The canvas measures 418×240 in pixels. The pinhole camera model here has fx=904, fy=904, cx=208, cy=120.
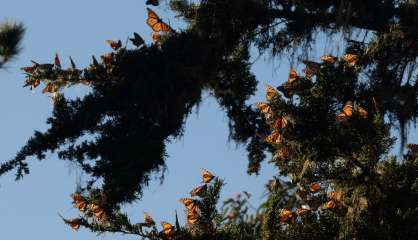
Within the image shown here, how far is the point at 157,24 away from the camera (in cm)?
873

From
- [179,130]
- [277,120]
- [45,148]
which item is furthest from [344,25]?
[45,148]

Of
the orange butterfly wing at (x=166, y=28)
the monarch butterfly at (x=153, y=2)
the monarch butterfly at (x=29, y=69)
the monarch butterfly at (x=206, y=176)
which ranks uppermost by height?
the monarch butterfly at (x=153, y=2)

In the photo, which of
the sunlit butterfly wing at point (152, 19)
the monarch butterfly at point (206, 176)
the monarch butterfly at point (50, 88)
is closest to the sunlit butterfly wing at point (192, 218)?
the monarch butterfly at point (206, 176)

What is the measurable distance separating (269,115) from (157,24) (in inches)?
103

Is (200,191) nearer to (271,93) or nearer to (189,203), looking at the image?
(189,203)

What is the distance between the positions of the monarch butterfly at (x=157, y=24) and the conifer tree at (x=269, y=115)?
1 centimetres

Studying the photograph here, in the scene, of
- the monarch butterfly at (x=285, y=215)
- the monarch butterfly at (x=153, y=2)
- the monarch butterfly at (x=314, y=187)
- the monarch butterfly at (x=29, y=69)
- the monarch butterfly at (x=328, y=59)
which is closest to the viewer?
the monarch butterfly at (x=285, y=215)

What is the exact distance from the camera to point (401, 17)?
7.85m

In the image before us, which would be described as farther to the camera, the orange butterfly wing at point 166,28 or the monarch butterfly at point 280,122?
the orange butterfly wing at point 166,28

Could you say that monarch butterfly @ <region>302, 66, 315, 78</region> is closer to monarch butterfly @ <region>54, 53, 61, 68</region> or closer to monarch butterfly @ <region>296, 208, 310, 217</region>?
monarch butterfly @ <region>296, 208, 310, 217</region>

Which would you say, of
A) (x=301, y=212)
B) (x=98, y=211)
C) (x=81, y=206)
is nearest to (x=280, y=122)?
(x=301, y=212)

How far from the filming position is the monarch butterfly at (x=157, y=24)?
8719 mm

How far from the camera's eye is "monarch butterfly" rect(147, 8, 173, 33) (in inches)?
343

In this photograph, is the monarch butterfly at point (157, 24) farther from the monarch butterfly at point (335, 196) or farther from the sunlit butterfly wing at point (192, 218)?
the monarch butterfly at point (335, 196)
